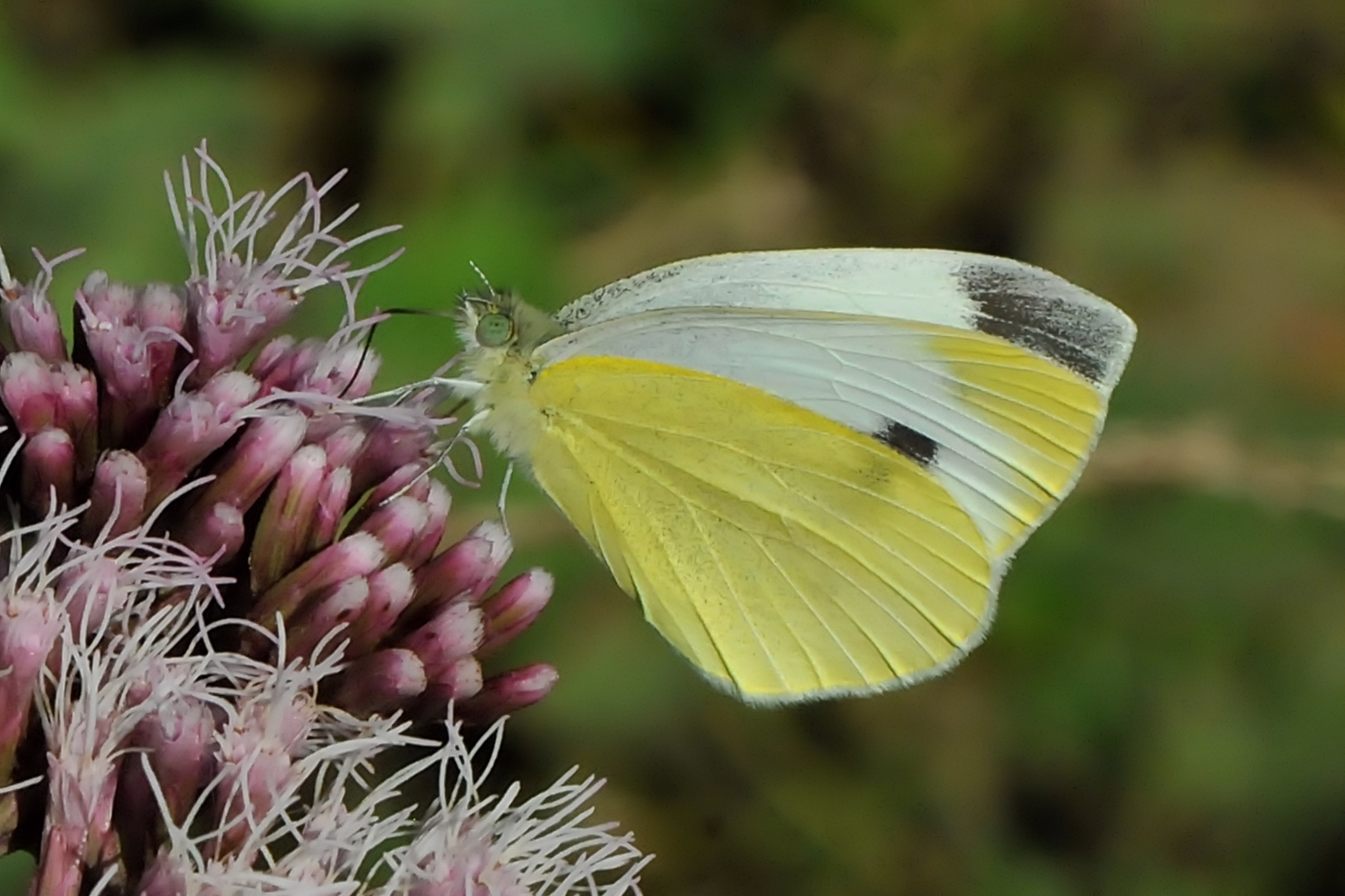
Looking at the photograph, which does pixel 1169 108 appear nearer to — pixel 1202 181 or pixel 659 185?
pixel 1202 181

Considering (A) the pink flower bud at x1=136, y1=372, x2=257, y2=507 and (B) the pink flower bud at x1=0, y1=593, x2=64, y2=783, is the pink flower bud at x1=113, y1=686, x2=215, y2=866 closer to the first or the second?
(B) the pink flower bud at x1=0, y1=593, x2=64, y2=783

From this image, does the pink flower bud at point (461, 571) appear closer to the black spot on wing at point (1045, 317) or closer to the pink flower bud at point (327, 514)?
the pink flower bud at point (327, 514)

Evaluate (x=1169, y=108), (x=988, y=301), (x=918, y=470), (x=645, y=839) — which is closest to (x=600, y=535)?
(x=918, y=470)

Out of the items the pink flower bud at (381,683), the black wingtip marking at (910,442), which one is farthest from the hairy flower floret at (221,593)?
the black wingtip marking at (910,442)

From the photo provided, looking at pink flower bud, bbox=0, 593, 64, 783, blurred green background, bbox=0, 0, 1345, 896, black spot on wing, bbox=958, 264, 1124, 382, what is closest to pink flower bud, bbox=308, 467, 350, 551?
pink flower bud, bbox=0, 593, 64, 783

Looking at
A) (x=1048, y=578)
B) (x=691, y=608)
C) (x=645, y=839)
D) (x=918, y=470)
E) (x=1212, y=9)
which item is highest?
(x=1212, y=9)
